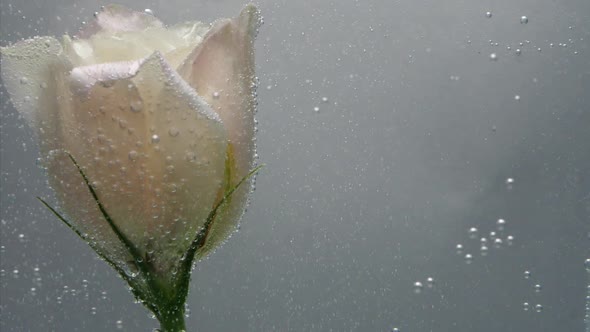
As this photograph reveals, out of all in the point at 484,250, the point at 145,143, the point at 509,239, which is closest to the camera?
the point at 145,143

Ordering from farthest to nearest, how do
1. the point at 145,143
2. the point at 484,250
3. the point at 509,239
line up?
the point at 484,250 → the point at 509,239 → the point at 145,143

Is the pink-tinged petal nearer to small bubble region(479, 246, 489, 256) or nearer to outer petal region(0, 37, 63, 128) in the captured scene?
outer petal region(0, 37, 63, 128)

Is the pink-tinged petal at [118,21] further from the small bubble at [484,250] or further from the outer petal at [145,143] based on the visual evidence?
the small bubble at [484,250]

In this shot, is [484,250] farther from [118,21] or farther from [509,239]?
[118,21]

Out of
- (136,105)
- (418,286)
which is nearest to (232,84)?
(136,105)

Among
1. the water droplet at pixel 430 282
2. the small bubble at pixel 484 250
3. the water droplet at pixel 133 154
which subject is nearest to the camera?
the water droplet at pixel 133 154

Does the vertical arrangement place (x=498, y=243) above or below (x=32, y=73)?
above

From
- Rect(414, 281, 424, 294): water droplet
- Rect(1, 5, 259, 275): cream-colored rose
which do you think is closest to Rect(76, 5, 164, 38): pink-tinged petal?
Rect(1, 5, 259, 275): cream-colored rose

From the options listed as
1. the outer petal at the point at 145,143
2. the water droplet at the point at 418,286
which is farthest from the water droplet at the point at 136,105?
the water droplet at the point at 418,286
